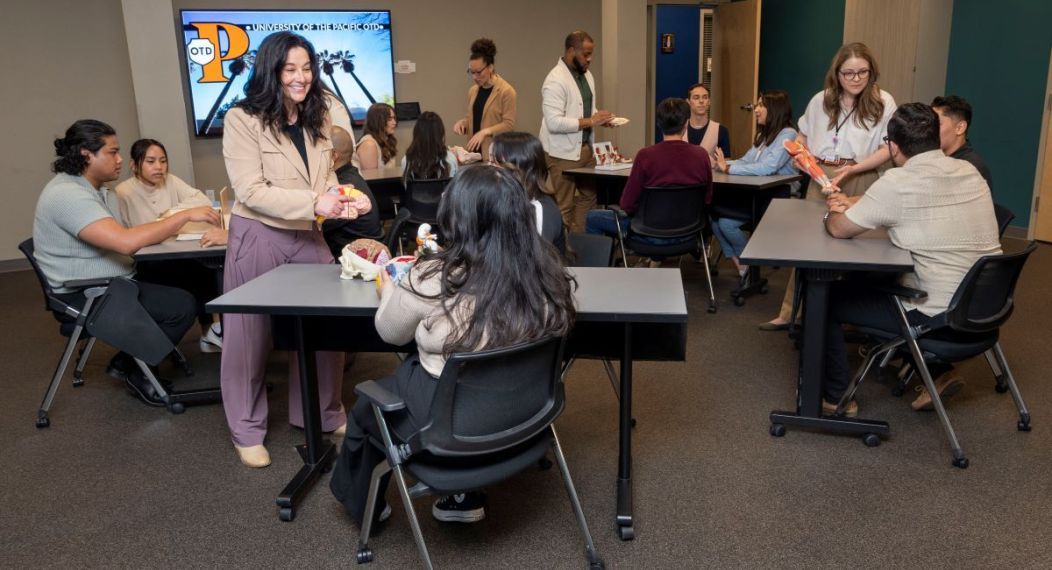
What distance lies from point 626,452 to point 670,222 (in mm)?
2361

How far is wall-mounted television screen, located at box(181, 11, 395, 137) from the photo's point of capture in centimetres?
722

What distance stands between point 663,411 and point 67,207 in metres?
2.64

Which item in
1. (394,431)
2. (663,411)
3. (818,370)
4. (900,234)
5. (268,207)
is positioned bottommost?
(663,411)

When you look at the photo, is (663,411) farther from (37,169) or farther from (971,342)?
(37,169)

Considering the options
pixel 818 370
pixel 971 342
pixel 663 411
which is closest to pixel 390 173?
pixel 663 411

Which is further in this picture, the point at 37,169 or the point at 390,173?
the point at 37,169

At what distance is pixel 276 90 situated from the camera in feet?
8.99

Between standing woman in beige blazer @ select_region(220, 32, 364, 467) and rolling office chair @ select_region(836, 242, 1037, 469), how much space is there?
200 cm

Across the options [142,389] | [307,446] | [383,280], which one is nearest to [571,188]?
[142,389]

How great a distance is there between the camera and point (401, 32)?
796cm

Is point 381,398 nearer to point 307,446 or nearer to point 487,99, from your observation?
point 307,446

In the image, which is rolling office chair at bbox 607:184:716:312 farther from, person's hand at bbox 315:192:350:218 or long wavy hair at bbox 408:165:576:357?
long wavy hair at bbox 408:165:576:357

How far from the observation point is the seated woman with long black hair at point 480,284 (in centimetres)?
196

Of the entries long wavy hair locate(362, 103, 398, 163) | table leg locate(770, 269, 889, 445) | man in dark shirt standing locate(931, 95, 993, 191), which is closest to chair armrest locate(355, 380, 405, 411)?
table leg locate(770, 269, 889, 445)
